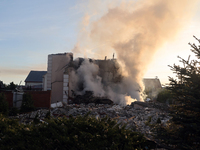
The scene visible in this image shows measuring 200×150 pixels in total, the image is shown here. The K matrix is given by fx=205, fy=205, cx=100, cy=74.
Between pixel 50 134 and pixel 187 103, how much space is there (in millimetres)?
3767

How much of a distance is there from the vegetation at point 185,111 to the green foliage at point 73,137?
95 centimetres

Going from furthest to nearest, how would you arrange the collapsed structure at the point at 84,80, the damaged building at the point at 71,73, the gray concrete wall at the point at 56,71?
the gray concrete wall at the point at 56,71 < the damaged building at the point at 71,73 < the collapsed structure at the point at 84,80

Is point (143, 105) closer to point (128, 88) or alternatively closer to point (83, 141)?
point (128, 88)

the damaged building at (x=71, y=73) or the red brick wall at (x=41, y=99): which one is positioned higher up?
the damaged building at (x=71, y=73)

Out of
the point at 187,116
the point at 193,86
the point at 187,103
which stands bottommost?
the point at 187,116

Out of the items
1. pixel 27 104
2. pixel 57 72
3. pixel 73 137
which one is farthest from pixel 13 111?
pixel 73 137

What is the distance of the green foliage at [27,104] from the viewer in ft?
57.6

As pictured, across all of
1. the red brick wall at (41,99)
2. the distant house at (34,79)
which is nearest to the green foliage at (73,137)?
the red brick wall at (41,99)

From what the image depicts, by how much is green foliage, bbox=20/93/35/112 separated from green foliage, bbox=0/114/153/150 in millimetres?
12639

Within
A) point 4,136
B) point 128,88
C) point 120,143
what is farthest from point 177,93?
point 128,88

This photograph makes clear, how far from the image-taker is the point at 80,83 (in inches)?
1027

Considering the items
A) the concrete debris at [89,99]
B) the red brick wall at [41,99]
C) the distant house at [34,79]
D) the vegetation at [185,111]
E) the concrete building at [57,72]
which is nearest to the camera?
the vegetation at [185,111]

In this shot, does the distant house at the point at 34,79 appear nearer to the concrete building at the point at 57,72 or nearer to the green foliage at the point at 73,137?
the concrete building at the point at 57,72

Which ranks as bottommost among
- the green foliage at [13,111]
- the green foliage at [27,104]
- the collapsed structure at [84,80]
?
the green foliage at [13,111]
